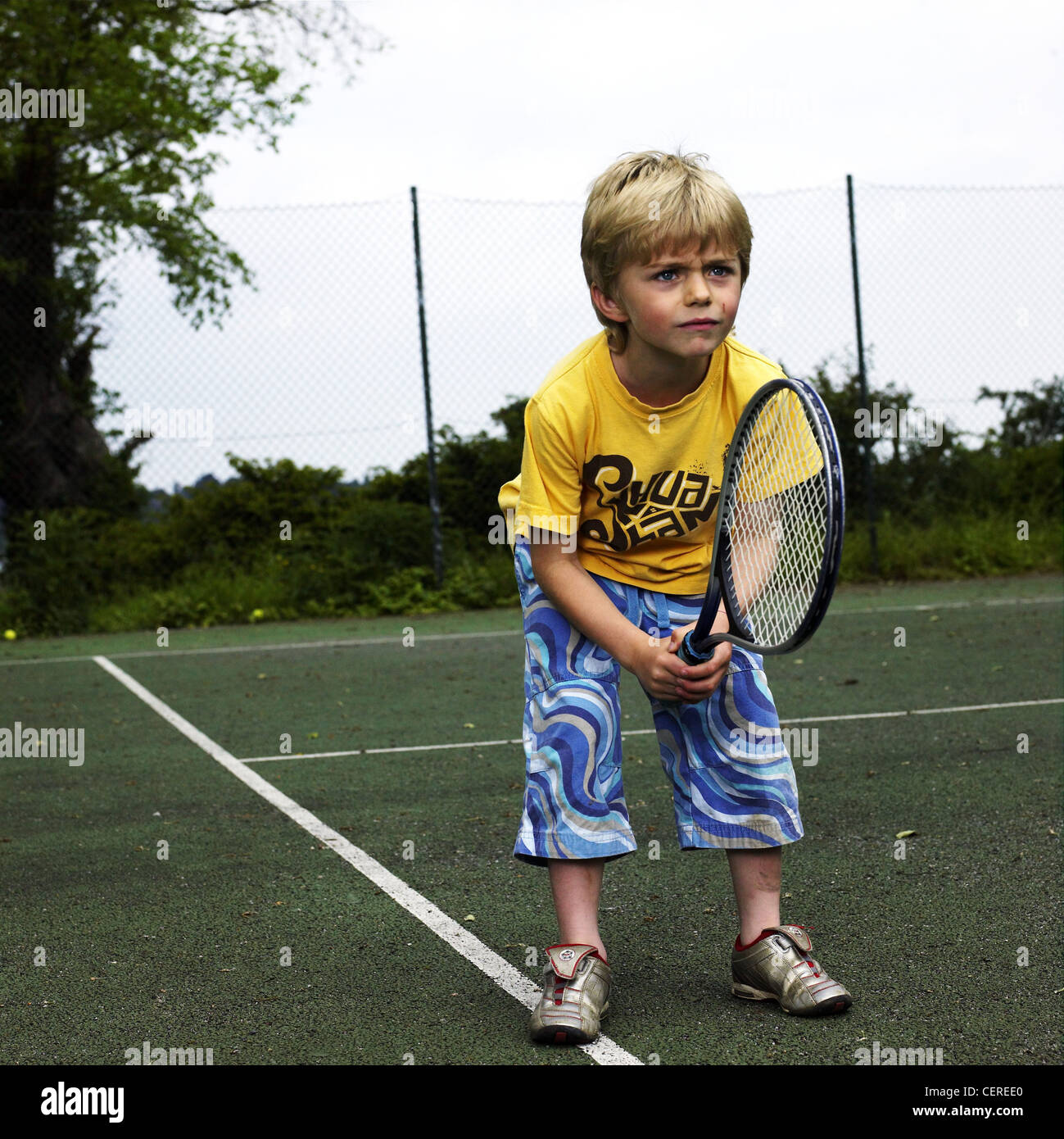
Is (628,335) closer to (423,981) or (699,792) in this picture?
(699,792)

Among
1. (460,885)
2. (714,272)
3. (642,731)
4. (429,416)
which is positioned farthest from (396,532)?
(714,272)

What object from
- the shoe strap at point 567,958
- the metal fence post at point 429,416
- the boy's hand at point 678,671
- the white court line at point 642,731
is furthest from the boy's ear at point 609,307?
the metal fence post at point 429,416

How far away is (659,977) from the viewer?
2.91 meters

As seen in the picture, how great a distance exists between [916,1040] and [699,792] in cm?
60

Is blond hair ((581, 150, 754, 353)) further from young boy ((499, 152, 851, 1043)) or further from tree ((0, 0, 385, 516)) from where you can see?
tree ((0, 0, 385, 516))

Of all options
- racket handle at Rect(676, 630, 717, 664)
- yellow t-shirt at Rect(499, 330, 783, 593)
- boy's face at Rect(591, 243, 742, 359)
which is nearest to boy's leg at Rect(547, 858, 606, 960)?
racket handle at Rect(676, 630, 717, 664)

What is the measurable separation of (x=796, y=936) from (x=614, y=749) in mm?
511

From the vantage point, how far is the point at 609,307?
2.62m

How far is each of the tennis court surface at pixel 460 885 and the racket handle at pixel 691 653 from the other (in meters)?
0.69

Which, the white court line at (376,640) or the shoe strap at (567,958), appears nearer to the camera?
the shoe strap at (567,958)

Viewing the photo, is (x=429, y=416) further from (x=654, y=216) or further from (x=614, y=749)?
(x=654, y=216)

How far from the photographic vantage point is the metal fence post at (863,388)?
10844 millimetres

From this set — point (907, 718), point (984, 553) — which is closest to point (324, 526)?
point (984, 553)

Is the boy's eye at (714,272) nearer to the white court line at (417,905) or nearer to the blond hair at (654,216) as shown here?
the blond hair at (654,216)
